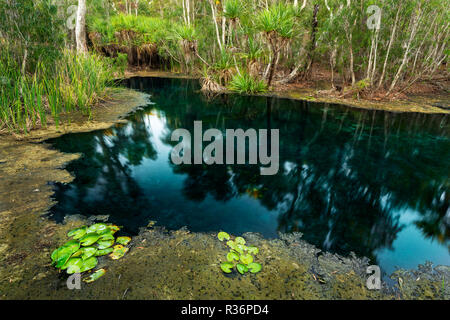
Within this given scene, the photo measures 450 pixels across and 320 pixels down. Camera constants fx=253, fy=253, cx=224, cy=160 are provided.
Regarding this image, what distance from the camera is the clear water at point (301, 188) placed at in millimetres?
2529

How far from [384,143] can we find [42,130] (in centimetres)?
667

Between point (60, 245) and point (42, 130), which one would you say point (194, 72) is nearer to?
point (42, 130)

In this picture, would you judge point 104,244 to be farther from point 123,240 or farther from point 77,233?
point 77,233

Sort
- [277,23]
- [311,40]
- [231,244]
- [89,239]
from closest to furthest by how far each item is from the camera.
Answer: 1. [89,239]
2. [231,244]
3. [277,23]
4. [311,40]

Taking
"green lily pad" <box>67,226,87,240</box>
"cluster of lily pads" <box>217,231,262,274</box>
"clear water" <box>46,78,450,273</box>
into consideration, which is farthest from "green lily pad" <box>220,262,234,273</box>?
"green lily pad" <box>67,226,87,240</box>

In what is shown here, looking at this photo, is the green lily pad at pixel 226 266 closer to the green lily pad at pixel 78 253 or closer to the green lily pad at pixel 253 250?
the green lily pad at pixel 253 250

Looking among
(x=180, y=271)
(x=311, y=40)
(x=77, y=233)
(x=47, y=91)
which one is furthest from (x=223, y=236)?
(x=311, y=40)

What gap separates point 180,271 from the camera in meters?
1.90

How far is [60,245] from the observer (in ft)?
6.81

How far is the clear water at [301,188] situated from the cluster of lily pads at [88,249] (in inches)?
8.6

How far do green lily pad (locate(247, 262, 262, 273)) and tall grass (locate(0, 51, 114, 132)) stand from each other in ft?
14.4

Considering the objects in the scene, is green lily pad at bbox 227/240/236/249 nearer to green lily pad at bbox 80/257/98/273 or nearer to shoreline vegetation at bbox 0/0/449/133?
green lily pad at bbox 80/257/98/273

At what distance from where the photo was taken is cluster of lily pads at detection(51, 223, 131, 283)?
6.07ft

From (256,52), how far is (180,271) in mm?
8248
